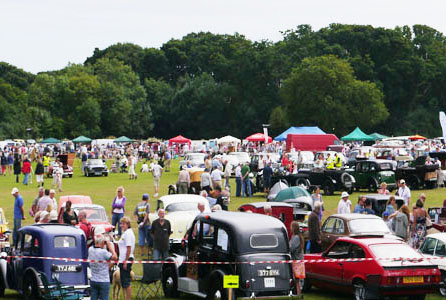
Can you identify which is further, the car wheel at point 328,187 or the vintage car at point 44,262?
the car wheel at point 328,187

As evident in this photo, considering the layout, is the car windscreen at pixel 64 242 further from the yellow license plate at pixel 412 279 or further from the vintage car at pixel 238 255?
the yellow license plate at pixel 412 279

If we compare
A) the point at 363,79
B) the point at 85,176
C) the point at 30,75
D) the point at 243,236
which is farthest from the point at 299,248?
the point at 30,75

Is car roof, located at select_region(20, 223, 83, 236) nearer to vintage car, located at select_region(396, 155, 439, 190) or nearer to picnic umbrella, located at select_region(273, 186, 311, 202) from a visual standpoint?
picnic umbrella, located at select_region(273, 186, 311, 202)

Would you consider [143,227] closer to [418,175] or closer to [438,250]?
[438,250]

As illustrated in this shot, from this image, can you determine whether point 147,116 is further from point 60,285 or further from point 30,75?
point 60,285

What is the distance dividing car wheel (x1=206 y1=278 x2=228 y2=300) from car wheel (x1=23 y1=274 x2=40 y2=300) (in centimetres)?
312

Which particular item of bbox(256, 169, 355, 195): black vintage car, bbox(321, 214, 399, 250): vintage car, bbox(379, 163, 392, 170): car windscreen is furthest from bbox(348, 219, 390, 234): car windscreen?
bbox(379, 163, 392, 170): car windscreen

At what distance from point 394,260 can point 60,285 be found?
6.08 m

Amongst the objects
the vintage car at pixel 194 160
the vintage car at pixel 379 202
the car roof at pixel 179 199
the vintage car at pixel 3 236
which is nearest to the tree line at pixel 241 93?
the vintage car at pixel 194 160

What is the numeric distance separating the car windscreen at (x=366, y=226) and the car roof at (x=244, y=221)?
3.84 meters

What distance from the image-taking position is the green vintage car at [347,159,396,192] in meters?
36.0

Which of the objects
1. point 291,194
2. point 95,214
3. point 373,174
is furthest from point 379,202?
point 373,174

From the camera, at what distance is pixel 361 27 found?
110m

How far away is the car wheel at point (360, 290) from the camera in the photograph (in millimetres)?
13833
